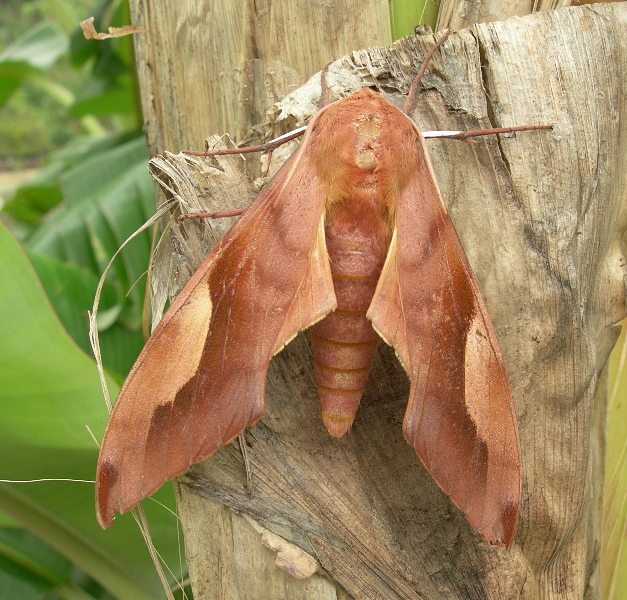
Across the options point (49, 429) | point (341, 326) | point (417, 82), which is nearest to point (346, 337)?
point (341, 326)

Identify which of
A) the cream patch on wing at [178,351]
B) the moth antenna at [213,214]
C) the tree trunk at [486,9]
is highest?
the tree trunk at [486,9]

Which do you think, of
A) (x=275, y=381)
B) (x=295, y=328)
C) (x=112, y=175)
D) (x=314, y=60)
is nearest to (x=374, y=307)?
(x=295, y=328)

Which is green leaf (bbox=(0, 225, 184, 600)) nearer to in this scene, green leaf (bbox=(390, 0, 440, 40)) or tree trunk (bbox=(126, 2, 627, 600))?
tree trunk (bbox=(126, 2, 627, 600))

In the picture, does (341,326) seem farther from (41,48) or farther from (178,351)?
(41,48)

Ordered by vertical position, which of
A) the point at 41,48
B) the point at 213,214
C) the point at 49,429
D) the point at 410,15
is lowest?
the point at 49,429

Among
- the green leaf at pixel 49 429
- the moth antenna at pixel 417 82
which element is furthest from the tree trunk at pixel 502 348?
the green leaf at pixel 49 429

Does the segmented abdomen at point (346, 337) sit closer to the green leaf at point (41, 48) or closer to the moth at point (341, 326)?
the moth at point (341, 326)
